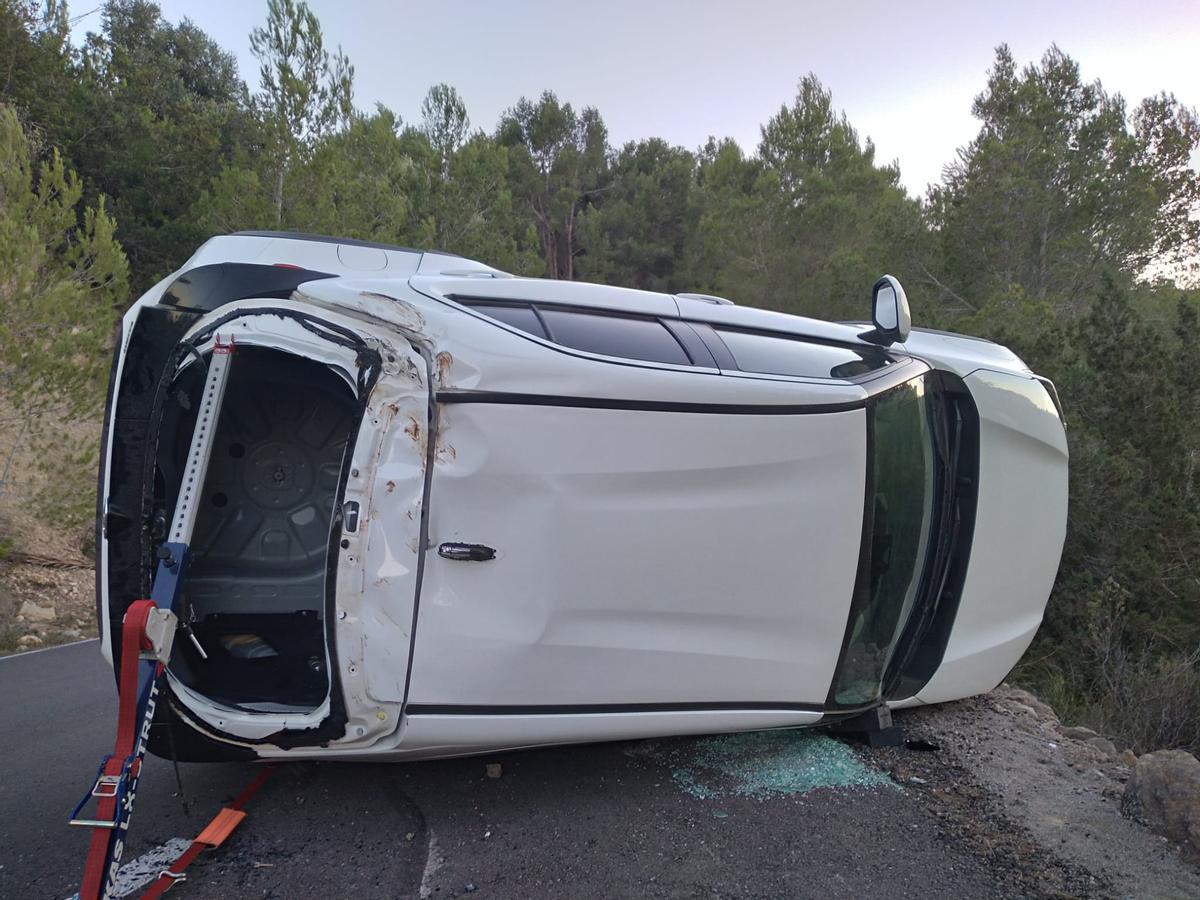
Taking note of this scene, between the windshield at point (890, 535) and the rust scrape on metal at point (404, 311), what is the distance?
1.72 metres

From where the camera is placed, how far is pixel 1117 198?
42.5ft

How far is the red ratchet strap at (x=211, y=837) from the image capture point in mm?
2252

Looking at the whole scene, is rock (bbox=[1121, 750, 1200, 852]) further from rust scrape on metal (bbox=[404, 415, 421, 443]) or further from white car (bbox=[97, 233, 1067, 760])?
rust scrape on metal (bbox=[404, 415, 421, 443])

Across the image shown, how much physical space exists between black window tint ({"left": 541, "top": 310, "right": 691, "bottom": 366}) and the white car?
13mm

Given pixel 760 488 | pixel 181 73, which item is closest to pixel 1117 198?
pixel 760 488

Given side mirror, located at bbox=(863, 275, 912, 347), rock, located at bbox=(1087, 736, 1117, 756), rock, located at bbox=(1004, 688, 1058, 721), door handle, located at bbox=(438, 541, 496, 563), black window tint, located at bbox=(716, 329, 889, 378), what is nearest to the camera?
door handle, located at bbox=(438, 541, 496, 563)

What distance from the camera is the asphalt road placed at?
234 centimetres

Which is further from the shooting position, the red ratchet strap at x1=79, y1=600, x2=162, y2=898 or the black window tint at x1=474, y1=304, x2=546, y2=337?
the black window tint at x1=474, y1=304, x2=546, y2=337

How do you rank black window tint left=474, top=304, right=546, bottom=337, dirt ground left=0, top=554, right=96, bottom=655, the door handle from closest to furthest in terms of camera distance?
the door handle < black window tint left=474, top=304, right=546, bottom=337 < dirt ground left=0, top=554, right=96, bottom=655

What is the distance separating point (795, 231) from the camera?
1817cm

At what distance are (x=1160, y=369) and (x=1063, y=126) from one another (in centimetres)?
798

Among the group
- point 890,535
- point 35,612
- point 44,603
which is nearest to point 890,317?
point 890,535

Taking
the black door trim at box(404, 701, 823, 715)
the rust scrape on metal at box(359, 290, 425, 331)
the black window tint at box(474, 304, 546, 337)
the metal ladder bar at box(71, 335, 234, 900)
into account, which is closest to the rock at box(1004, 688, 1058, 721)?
the black door trim at box(404, 701, 823, 715)

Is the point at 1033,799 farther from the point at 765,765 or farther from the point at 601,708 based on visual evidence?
the point at 601,708
